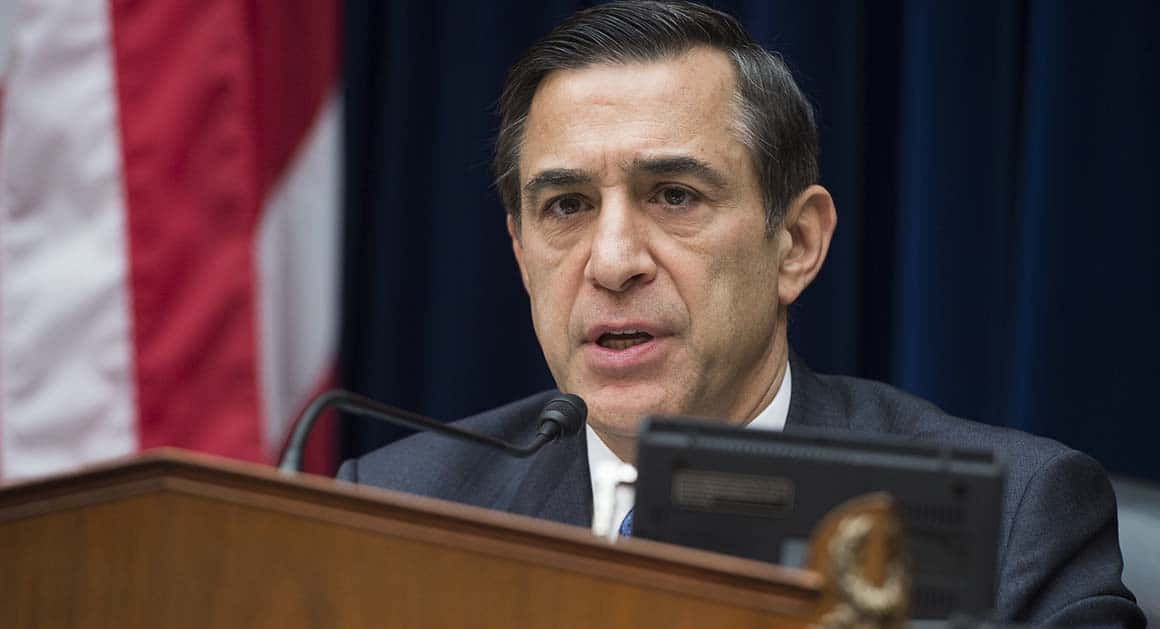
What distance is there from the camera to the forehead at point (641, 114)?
78.8 inches

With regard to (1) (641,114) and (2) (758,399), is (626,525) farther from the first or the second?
(1) (641,114)

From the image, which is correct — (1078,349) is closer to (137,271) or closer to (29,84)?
(137,271)

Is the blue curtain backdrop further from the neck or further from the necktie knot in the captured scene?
the necktie knot

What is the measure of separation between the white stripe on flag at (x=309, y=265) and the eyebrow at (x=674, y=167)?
101 cm

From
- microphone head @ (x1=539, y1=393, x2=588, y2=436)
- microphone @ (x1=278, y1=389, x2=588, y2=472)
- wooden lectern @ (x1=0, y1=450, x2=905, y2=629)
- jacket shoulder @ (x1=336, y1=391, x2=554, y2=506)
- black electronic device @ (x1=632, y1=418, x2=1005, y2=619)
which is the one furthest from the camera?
jacket shoulder @ (x1=336, y1=391, x2=554, y2=506)

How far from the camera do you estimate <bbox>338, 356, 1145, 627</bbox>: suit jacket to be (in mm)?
1704

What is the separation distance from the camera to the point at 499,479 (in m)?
2.21

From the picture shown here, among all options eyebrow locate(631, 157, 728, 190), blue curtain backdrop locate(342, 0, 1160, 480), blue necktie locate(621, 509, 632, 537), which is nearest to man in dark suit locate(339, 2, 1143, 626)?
eyebrow locate(631, 157, 728, 190)

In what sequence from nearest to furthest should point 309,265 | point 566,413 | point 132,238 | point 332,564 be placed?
1. point 332,564
2. point 566,413
3. point 132,238
4. point 309,265

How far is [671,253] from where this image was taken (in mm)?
1971

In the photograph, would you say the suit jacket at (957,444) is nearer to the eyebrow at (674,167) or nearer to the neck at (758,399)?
the neck at (758,399)

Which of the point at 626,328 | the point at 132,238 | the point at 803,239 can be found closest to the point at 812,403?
the point at 803,239

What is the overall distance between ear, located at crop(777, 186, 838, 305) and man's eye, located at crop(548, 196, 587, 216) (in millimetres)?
320

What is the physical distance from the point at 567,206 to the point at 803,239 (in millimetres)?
407
